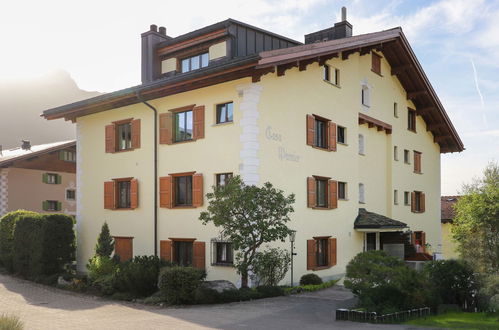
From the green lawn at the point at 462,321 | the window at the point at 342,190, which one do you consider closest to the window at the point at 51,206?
the window at the point at 342,190

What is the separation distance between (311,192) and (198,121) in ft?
16.7

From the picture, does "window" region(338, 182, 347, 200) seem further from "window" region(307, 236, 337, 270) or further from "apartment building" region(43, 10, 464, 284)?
"window" region(307, 236, 337, 270)

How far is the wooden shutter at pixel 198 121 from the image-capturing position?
19.9 m

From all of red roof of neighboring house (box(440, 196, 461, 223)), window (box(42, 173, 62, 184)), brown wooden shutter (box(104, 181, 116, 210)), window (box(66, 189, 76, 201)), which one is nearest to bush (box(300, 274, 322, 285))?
brown wooden shutter (box(104, 181, 116, 210))

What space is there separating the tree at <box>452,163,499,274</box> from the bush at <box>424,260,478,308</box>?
976 mm

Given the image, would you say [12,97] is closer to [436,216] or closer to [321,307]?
[436,216]

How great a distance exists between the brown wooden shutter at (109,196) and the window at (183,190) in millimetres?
3719

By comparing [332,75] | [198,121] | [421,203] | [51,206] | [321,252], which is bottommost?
[321,252]

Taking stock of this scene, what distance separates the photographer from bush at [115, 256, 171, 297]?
1688cm

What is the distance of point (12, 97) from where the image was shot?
367 feet

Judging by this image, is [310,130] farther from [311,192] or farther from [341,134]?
[341,134]

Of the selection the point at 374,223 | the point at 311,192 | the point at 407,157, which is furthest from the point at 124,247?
the point at 407,157

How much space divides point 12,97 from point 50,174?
3318 inches

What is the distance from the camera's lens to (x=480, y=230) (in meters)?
19.9
